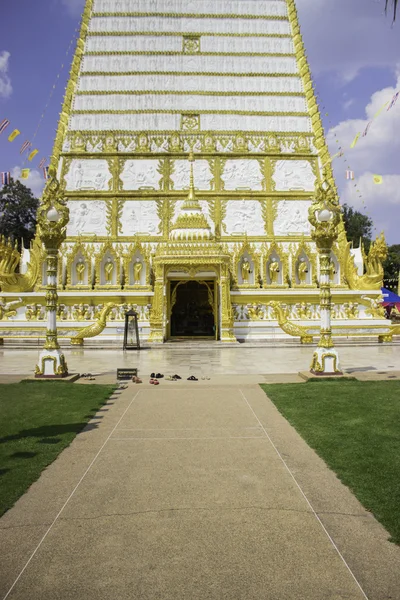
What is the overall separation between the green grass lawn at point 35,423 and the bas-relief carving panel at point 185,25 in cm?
2494

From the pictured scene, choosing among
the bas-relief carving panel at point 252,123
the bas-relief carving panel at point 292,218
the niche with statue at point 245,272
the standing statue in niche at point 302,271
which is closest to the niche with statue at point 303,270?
the standing statue in niche at point 302,271

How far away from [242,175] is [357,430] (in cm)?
2160

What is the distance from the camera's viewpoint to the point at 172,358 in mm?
15586

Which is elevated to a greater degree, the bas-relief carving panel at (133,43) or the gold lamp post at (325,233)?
the bas-relief carving panel at (133,43)

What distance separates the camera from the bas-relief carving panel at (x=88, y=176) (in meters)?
25.6

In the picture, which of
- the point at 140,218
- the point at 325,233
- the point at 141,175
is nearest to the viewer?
the point at 325,233

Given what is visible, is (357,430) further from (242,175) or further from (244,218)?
(242,175)

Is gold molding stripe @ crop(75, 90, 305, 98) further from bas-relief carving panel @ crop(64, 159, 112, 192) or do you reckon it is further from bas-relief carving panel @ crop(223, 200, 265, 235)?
bas-relief carving panel @ crop(223, 200, 265, 235)

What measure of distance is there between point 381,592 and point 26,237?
4443 centimetres

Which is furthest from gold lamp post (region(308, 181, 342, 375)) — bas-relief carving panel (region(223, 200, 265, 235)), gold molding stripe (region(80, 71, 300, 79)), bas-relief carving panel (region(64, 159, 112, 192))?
gold molding stripe (region(80, 71, 300, 79))

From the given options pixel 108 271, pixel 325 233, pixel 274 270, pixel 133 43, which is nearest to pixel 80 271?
pixel 108 271

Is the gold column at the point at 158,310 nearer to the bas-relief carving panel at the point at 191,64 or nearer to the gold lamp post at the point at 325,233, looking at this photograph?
the gold lamp post at the point at 325,233

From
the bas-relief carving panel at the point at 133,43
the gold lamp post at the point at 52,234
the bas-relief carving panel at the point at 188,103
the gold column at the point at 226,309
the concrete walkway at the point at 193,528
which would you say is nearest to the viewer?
the concrete walkway at the point at 193,528

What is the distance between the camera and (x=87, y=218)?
25.2 metres
